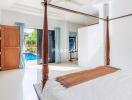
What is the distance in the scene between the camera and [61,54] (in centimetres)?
786

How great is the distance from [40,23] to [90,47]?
296 cm

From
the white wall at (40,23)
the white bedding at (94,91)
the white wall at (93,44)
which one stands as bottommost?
the white bedding at (94,91)

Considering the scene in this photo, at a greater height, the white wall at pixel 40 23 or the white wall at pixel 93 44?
the white wall at pixel 40 23

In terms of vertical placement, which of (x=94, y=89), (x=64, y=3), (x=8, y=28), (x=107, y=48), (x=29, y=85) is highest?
(x=64, y=3)

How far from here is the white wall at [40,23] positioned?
588 centimetres

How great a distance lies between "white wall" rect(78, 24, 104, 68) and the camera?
5.34 m

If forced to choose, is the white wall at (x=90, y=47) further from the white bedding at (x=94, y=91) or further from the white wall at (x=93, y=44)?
the white bedding at (x=94, y=91)

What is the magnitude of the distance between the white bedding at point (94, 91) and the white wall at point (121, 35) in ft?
8.81

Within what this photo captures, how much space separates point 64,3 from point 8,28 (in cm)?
250

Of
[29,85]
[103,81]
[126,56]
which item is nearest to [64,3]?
[126,56]

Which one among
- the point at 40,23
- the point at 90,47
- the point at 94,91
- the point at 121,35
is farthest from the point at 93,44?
the point at 94,91

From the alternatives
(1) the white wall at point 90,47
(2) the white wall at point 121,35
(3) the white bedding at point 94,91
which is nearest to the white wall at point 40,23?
(1) the white wall at point 90,47

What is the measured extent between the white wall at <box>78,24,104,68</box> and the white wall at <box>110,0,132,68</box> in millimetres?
730

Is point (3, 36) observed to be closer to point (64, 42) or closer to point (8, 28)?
point (8, 28)
